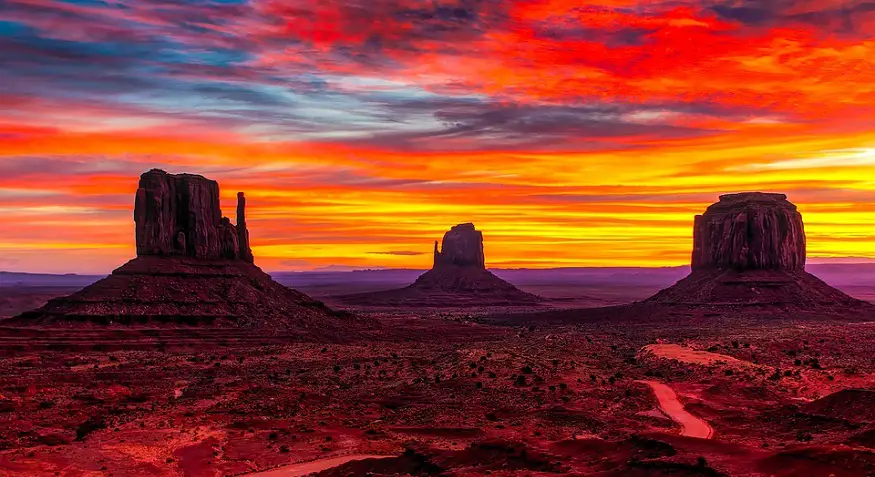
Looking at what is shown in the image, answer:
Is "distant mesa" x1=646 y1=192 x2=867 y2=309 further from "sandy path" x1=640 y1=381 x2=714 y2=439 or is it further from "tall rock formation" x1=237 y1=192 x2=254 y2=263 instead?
"sandy path" x1=640 y1=381 x2=714 y2=439

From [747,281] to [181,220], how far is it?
93460 mm

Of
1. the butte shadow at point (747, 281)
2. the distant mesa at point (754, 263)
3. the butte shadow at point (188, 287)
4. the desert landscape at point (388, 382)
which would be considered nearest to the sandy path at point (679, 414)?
the desert landscape at point (388, 382)

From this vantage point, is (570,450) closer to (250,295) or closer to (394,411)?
(394,411)

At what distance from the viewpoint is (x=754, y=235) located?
460 feet

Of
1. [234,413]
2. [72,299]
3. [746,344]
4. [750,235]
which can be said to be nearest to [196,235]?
[72,299]

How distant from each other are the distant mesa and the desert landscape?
3.25ft

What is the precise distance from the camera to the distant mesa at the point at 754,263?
13450 centimetres

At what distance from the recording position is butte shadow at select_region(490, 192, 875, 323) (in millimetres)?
129625

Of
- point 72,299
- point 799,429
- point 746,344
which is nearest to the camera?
point 799,429

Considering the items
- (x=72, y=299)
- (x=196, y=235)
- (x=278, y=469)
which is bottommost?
(x=278, y=469)

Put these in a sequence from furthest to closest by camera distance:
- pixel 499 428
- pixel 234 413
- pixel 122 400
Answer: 1. pixel 122 400
2. pixel 234 413
3. pixel 499 428

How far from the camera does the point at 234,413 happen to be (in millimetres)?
50562

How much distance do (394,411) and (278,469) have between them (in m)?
15.3

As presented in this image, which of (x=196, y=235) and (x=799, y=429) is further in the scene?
(x=196, y=235)
